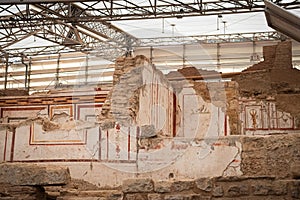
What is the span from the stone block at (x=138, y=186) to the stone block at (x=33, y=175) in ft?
3.70

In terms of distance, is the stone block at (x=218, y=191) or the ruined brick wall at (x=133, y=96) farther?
the ruined brick wall at (x=133, y=96)

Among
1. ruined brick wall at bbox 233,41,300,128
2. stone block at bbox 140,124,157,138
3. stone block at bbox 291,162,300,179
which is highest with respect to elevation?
ruined brick wall at bbox 233,41,300,128

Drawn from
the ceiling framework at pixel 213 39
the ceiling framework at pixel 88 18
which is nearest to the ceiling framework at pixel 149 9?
the ceiling framework at pixel 88 18

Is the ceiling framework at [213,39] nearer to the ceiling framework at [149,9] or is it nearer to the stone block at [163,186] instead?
the ceiling framework at [149,9]

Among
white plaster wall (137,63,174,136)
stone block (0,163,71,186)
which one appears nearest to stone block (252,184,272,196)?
stone block (0,163,71,186)

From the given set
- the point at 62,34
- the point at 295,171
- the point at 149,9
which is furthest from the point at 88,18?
the point at 295,171

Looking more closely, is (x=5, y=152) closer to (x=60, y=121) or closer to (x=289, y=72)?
(x=60, y=121)

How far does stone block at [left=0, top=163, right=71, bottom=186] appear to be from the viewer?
Answer: 7.38 meters

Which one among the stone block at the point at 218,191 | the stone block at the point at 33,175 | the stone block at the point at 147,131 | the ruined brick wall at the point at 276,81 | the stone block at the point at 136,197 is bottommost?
the stone block at the point at 136,197

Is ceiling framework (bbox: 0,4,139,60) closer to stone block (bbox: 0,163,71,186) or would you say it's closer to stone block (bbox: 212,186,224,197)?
stone block (bbox: 0,163,71,186)

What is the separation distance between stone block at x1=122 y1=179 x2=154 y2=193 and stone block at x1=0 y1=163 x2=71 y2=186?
Answer: 1.13m

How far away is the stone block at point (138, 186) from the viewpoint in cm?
682

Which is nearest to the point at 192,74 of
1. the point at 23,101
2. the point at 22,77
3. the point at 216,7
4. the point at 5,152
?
the point at 216,7

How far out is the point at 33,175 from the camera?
24.3 ft
